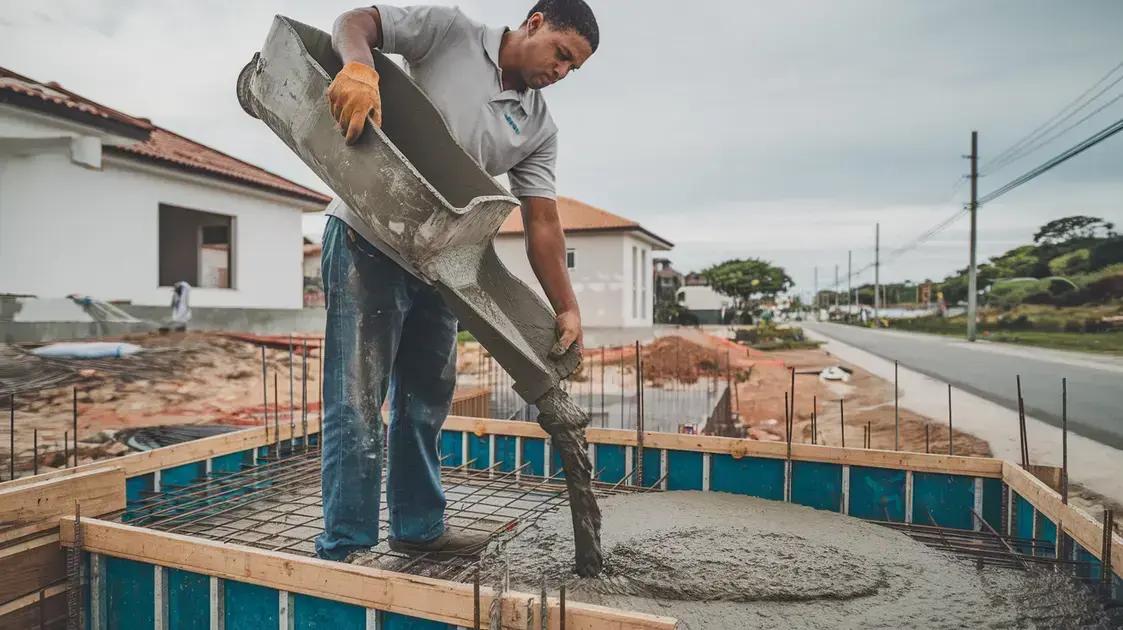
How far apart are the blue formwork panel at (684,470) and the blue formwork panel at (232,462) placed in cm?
178

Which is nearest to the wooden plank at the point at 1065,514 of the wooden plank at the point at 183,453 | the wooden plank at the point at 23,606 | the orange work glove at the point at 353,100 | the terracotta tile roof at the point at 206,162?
the orange work glove at the point at 353,100

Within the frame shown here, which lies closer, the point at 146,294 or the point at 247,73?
the point at 247,73

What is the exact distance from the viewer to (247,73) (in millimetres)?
1637

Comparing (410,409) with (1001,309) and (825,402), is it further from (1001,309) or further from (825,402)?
(1001,309)

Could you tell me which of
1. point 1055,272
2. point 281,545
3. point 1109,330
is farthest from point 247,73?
point 1055,272

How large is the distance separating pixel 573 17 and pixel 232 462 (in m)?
2.26

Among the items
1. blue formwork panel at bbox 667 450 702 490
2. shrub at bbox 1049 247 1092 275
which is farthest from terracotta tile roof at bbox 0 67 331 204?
shrub at bbox 1049 247 1092 275

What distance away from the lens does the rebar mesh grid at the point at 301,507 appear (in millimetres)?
1877

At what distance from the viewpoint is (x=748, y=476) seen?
2.51 metres

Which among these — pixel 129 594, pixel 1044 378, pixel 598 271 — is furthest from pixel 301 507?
pixel 598 271

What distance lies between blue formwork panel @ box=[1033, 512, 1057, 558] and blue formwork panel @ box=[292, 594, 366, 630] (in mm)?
1899

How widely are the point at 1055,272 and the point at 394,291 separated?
54.6 feet

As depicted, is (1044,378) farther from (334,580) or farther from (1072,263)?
(334,580)

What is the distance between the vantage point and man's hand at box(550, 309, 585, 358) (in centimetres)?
183
